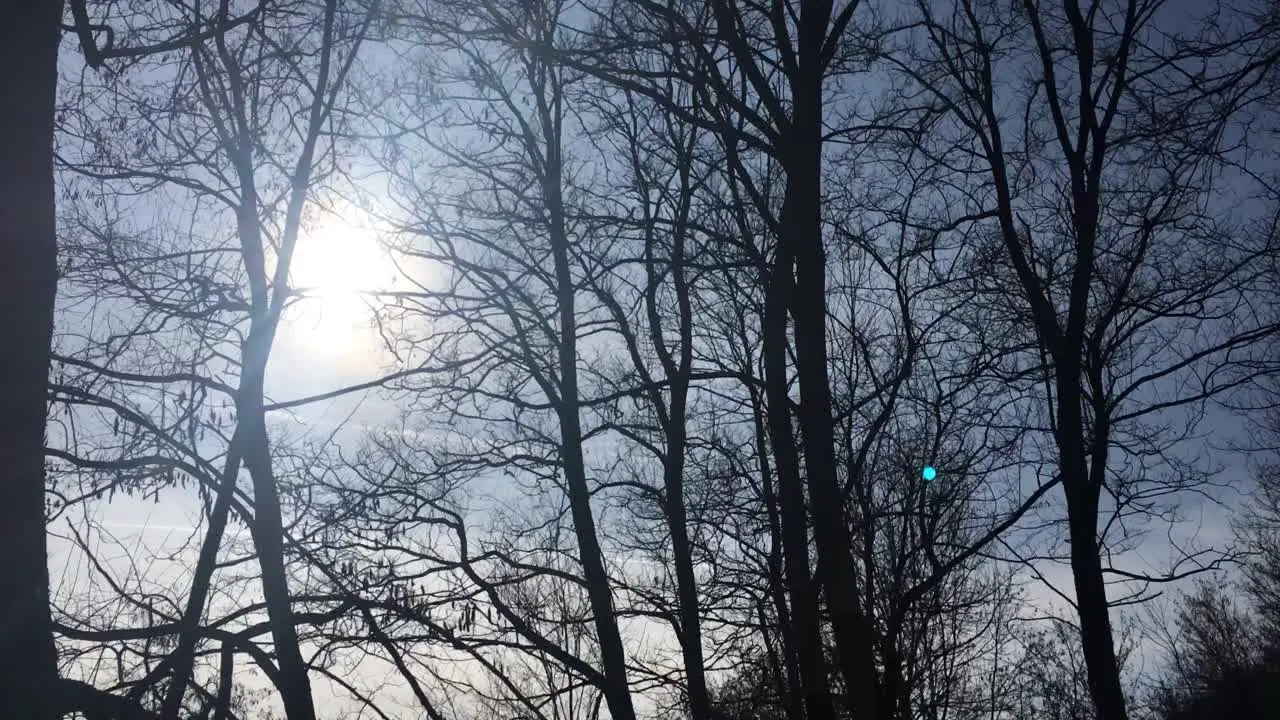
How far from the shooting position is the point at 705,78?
6.89 meters

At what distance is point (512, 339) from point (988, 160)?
21.0 ft

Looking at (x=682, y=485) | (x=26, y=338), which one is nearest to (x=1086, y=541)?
(x=682, y=485)

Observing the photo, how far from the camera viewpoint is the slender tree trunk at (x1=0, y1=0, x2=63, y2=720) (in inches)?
133

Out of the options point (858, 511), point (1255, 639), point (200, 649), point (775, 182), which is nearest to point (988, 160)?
point (775, 182)

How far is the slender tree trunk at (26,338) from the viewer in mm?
3369

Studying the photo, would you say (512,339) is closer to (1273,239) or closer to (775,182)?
(775,182)

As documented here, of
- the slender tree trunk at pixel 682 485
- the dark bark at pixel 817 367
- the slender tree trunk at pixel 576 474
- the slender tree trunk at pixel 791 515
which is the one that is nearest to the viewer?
the dark bark at pixel 817 367

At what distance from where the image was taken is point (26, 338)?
142 inches

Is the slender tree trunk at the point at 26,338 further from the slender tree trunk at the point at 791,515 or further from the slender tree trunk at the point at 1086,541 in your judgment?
the slender tree trunk at the point at 1086,541

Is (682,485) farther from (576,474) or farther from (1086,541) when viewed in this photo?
(1086,541)

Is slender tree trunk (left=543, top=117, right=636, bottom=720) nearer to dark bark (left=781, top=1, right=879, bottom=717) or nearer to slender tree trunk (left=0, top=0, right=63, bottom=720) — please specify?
dark bark (left=781, top=1, right=879, bottom=717)

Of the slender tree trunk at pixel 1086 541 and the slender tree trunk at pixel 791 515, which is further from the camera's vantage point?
the slender tree trunk at pixel 1086 541

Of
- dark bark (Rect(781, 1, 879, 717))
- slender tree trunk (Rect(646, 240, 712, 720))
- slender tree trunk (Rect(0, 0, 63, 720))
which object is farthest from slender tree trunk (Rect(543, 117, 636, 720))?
slender tree trunk (Rect(0, 0, 63, 720))

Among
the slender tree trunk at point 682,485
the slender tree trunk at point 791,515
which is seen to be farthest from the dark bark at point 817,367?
the slender tree trunk at point 682,485
